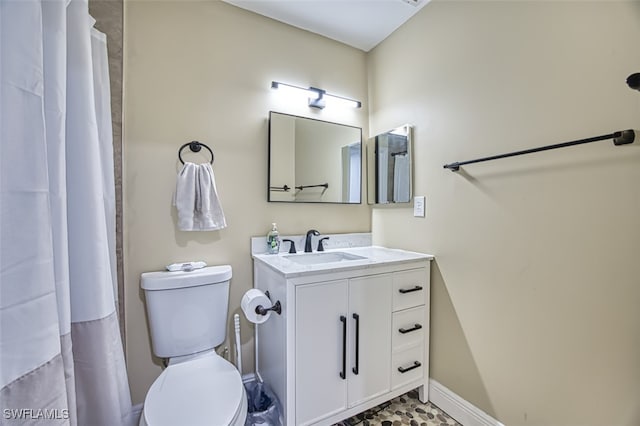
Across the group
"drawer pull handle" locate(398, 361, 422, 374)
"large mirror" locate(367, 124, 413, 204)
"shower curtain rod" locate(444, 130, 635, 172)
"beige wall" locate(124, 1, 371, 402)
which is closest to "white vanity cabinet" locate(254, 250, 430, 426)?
"drawer pull handle" locate(398, 361, 422, 374)

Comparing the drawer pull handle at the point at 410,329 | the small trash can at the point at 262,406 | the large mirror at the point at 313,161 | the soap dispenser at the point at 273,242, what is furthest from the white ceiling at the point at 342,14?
the small trash can at the point at 262,406

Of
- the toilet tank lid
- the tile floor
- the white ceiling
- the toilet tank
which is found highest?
the white ceiling

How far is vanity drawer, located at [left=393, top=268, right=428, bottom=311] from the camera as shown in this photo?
1425 mm

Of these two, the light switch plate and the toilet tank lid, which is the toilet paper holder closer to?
the toilet tank lid

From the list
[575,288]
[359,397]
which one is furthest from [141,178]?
[575,288]

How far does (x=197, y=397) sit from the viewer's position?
3.41ft

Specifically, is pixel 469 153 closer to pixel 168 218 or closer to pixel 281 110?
pixel 281 110

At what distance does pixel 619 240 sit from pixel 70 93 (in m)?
1.81

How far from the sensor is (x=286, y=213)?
5.86 ft

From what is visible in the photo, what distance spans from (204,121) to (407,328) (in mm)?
1636

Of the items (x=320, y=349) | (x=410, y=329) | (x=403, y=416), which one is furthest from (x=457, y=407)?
(x=320, y=349)

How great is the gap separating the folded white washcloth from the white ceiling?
3.55 feet

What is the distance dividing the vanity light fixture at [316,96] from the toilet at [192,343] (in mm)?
1186

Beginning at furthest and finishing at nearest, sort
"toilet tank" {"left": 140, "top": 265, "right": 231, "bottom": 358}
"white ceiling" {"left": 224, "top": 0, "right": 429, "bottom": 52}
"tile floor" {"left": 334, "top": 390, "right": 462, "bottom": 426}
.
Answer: "white ceiling" {"left": 224, "top": 0, "right": 429, "bottom": 52}, "tile floor" {"left": 334, "top": 390, "right": 462, "bottom": 426}, "toilet tank" {"left": 140, "top": 265, "right": 231, "bottom": 358}
